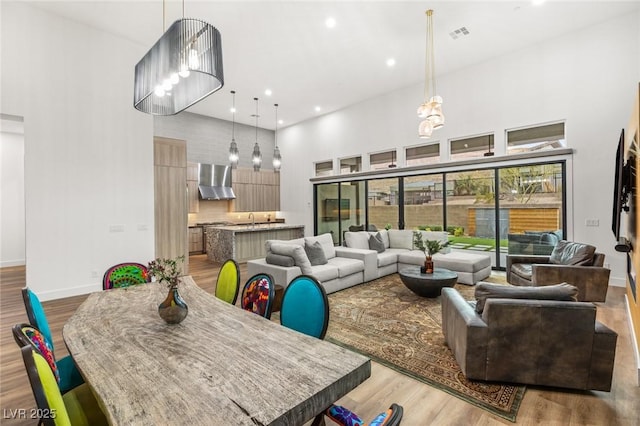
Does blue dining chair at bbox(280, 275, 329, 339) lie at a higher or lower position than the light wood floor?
higher

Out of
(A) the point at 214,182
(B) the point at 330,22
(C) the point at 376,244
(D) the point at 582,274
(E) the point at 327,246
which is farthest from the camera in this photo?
(A) the point at 214,182

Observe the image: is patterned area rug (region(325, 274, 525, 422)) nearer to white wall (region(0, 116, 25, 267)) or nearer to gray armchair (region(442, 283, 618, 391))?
gray armchair (region(442, 283, 618, 391))

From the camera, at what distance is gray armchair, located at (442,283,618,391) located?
7.01ft

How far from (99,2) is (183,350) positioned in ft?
17.7

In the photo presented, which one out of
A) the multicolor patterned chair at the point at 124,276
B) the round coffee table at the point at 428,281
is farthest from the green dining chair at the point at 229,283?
the round coffee table at the point at 428,281

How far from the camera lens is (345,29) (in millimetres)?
5062

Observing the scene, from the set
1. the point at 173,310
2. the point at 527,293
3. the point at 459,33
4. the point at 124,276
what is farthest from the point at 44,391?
the point at 459,33

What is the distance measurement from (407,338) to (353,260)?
2.26 meters

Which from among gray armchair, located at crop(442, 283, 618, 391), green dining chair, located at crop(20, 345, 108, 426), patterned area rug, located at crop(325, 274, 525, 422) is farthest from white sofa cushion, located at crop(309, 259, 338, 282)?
green dining chair, located at crop(20, 345, 108, 426)

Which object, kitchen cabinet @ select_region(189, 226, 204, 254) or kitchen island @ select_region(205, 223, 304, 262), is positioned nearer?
kitchen island @ select_region(205, 223, 304, 262)

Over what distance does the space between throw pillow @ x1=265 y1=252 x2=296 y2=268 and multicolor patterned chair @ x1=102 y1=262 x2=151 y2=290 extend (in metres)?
1.90

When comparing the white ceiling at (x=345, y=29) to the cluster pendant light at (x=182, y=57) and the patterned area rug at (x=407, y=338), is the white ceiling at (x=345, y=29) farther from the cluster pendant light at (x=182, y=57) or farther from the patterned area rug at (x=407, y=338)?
the patterned area rug at (x=407, y=338)

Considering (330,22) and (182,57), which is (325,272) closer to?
(182,57)

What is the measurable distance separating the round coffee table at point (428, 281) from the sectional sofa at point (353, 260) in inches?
38.3
